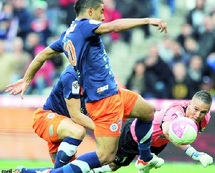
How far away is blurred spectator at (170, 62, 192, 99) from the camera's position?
47.0ft

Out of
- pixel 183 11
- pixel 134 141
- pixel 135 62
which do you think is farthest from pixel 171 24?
pixel 134 141

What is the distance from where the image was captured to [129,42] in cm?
1523

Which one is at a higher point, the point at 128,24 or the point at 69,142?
the point at 128,24

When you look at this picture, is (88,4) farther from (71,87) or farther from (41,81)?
(41,81)

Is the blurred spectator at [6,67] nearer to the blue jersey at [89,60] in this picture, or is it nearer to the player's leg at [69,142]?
the player's leg at [69,142]

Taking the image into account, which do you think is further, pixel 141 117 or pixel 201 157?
pixel 141 117

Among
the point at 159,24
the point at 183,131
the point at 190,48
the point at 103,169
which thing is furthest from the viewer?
the point at 190,48

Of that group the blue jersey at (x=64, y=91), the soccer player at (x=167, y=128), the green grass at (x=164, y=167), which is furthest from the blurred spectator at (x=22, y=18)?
the blue jersey at (x=64, y=91)

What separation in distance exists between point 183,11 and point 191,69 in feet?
5.22

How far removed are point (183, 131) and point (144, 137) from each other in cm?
76

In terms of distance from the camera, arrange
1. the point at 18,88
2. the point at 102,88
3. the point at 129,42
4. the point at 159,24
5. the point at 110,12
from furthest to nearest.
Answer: the point at 129,42 → the point at 110,12 → the point at 18,88 → the point at 102,88 → the point at 159,24

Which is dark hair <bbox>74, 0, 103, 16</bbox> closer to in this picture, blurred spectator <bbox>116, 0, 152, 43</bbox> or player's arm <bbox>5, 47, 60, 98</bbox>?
player's arm <bbox>5, 47, 60, 98</bbox>

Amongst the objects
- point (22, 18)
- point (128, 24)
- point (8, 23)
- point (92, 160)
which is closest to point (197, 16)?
point (22, 18)

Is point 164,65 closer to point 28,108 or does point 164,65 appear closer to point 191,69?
point 191,69
